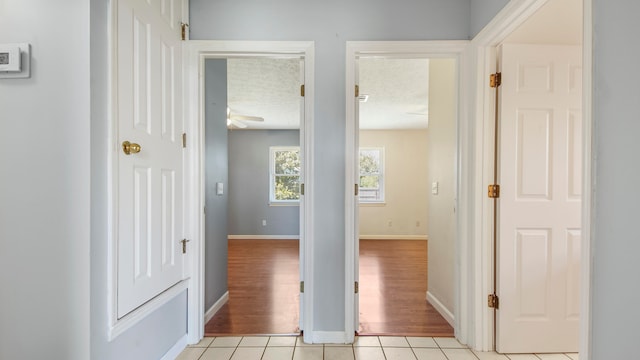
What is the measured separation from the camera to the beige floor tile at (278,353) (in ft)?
5.97

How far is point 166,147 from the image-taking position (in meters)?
1.72

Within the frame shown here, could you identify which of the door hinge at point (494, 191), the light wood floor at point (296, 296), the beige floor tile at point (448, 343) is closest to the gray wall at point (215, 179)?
the light wood floor at point (296, 296)

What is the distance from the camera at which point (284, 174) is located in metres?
6.52

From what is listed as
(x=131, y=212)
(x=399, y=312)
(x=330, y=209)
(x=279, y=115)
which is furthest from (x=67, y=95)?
(x=279, y=115)

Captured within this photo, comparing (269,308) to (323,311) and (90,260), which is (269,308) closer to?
(323,311)

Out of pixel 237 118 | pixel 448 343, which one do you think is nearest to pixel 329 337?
pixel 448 343

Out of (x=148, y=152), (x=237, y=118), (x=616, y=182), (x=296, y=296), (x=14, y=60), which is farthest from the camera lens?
(x=237, y=118)

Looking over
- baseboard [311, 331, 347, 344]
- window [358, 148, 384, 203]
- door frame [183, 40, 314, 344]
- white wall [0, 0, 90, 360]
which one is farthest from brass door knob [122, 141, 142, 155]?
window [358, 148, 384, 203]

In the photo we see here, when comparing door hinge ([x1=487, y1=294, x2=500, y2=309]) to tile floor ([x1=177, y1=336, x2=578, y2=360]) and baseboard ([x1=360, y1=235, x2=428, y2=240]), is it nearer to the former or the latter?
tile floor ([x1=177, y1=336, x2=578, y2=360])

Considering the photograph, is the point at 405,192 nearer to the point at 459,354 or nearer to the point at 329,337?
the point at 459,354

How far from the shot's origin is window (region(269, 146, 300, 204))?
649 cm

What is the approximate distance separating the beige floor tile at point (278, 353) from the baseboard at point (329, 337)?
0.17 metres

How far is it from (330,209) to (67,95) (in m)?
1.48

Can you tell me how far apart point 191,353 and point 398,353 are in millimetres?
1329
